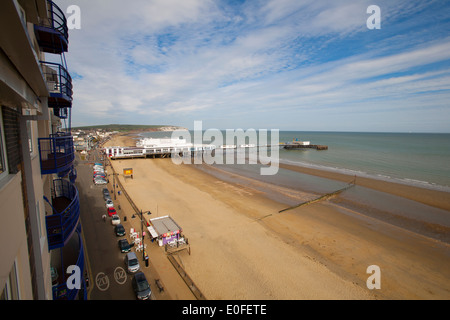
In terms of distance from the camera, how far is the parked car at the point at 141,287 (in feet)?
36.6

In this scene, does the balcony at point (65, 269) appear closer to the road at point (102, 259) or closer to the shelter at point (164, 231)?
the road at point (102, 259)

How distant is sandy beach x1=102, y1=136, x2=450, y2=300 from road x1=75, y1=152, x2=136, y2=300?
3.69 m

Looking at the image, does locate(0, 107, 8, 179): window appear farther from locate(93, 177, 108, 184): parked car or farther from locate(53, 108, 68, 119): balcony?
locate(93, 177, 108, 184): parked car

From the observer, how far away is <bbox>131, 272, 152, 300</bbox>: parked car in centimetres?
1114

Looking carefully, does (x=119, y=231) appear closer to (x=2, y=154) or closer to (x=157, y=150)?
(x=2, y=154)

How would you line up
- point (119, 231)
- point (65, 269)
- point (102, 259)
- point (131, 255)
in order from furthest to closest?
point (119, 231), point (102, 259), point (131, 255), point (65, 269)

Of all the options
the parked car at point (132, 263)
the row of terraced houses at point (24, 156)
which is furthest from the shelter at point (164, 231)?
the row of terraced houses at point (24, 156)

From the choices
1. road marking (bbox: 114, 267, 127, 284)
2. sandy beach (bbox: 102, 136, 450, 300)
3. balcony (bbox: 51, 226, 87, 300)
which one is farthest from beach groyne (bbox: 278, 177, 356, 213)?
balcony (bbox: 51, 226, 87, 300)

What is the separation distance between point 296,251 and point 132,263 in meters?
11.3

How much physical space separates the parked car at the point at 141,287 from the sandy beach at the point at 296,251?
279cm


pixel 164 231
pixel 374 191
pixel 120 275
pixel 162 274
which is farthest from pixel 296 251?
pixel 374 191

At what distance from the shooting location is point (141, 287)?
37.4 feet

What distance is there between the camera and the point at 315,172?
143 ft
